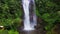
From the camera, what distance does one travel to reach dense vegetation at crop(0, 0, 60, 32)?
576 inches

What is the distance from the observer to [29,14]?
16.4 m

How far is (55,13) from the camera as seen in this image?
50.3 ft

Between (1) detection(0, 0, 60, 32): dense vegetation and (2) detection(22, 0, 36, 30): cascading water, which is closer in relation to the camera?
(1) detection(0, 0, 60, 32): dense vegetation

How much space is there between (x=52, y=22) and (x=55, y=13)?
864 millimetres

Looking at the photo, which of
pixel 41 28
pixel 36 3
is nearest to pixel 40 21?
pixel 41 28

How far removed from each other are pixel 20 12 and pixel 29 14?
867 mm

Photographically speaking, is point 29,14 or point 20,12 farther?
point 29,14

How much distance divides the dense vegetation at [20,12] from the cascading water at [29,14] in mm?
415

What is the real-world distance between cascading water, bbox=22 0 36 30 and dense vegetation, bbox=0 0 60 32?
415 millimetres

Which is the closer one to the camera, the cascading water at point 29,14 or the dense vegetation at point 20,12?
the dense vegetation at point 20,12

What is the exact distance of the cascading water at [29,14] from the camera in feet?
52.2

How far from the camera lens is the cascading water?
15.9m

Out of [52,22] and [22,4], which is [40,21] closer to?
[52,22]

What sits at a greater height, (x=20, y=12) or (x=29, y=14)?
(x=20, y=12)
